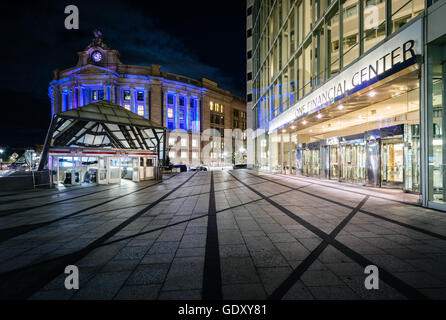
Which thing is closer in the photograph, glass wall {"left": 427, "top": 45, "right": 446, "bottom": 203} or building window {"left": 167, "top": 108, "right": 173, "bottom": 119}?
glass wall {"left": 427, "top": 45, "right": 446, "bottom": 203}

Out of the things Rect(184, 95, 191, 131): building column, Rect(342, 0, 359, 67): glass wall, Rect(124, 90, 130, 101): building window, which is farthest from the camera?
Rect(184, 95, 191, 131): building column

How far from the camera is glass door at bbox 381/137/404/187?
11787 mm

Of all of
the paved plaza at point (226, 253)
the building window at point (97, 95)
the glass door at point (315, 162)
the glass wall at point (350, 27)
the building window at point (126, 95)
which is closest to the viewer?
the paved plaza at point (226, 253)

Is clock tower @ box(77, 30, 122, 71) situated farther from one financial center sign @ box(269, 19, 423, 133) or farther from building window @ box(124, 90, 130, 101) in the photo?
one financial center sign @ box(269, 19, 423, 133)

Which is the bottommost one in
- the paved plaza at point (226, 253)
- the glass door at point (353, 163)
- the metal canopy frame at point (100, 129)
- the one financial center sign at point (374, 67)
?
the paved plaza at point (226, 253)

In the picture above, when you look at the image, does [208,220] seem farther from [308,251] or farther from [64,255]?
[64,255]

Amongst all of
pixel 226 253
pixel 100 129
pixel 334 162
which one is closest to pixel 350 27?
pixel 334 162

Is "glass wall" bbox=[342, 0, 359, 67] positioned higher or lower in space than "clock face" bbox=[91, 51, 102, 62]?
lower

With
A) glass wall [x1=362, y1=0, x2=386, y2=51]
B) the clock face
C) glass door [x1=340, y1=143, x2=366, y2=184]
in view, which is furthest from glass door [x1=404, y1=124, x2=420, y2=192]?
the clock face

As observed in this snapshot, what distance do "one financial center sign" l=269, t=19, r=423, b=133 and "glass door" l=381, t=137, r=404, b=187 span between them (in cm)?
427

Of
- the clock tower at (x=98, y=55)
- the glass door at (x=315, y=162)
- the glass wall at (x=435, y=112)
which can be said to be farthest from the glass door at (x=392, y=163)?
the clock tower at (x=98, y=55)

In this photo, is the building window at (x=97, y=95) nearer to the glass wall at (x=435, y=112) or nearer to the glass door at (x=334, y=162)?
the glass door at (x=334, y=162)

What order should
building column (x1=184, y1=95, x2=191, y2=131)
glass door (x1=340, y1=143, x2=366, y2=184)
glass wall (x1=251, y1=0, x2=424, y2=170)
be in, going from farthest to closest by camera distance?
building column (x1=184, y1=95, x2=191, y2=131) → glass door (x1=340, y1=143, x2=366, y2=184) → glass wall (x1=251, y1=0, x2=424, y2=170)

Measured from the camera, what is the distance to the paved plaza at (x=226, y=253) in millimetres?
2621
